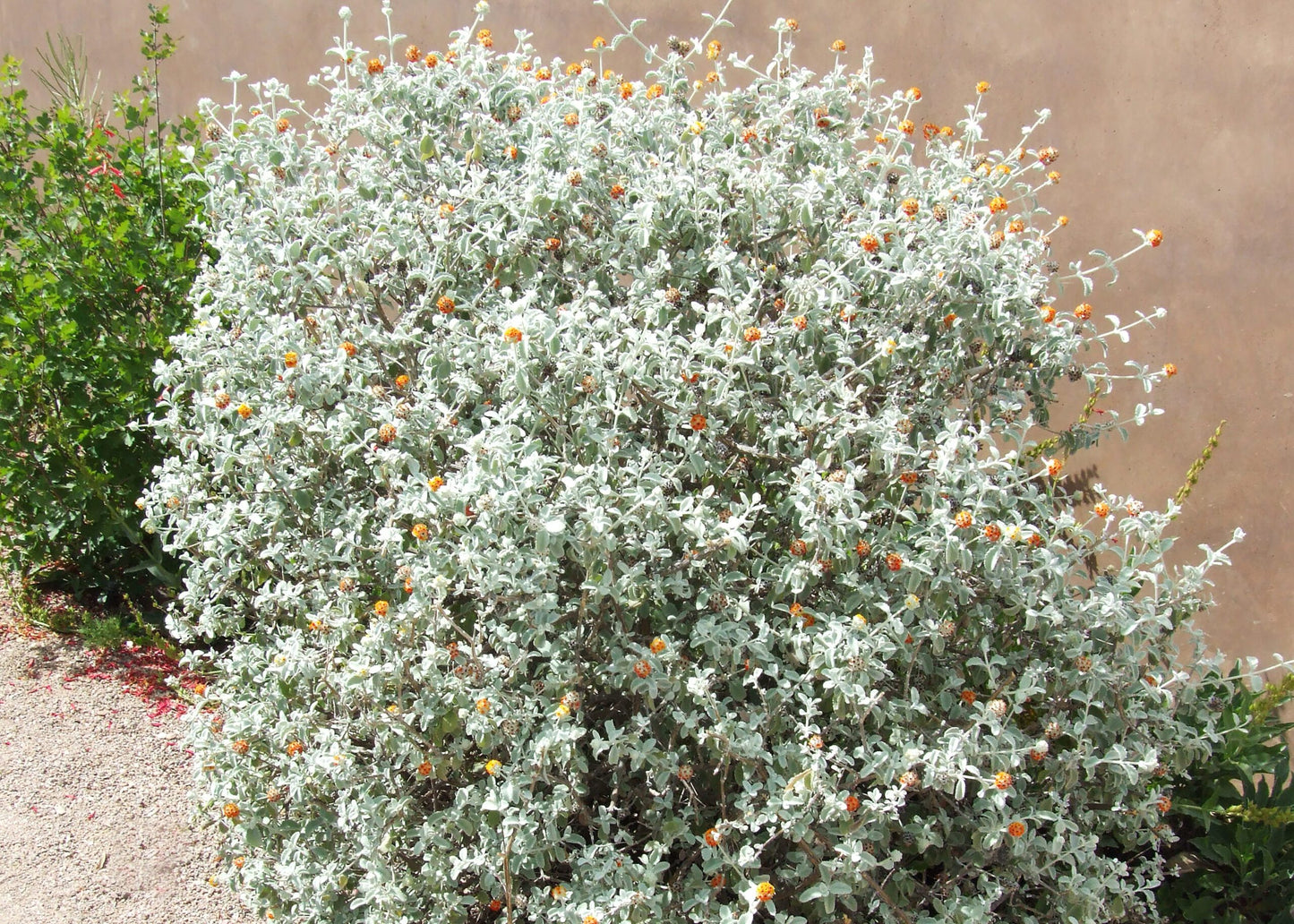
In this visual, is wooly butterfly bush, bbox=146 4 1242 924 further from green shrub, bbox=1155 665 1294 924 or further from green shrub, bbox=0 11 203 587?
green shrub, bbox=0 11 203 587

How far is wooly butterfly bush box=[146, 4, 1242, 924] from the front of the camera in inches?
92.1

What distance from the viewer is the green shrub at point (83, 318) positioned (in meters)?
4.06

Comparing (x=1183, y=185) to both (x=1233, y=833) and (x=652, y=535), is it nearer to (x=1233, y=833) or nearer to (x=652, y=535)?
(x=1233, y=833)

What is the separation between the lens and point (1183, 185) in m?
3.67

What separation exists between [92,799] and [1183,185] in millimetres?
4236

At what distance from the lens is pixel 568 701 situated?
2297 millimetres

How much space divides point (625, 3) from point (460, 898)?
3.60 metres

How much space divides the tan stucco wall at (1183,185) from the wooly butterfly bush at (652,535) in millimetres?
947

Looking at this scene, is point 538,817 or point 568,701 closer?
point 568,701

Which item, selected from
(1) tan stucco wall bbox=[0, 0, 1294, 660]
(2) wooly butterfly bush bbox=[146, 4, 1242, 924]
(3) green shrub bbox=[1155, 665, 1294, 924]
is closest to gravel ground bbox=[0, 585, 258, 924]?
(2) wooly butterfly bush bbox=[146, 4, 1242, 924]

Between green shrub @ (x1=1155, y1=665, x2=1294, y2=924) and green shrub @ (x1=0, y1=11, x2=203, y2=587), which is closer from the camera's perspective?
green shrub @ (x1=1155, y1=665, x2=1294, y2=924)

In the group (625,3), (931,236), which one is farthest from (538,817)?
(625,3)

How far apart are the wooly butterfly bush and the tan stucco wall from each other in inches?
37.3

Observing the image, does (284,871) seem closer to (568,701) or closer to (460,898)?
(460,898)
